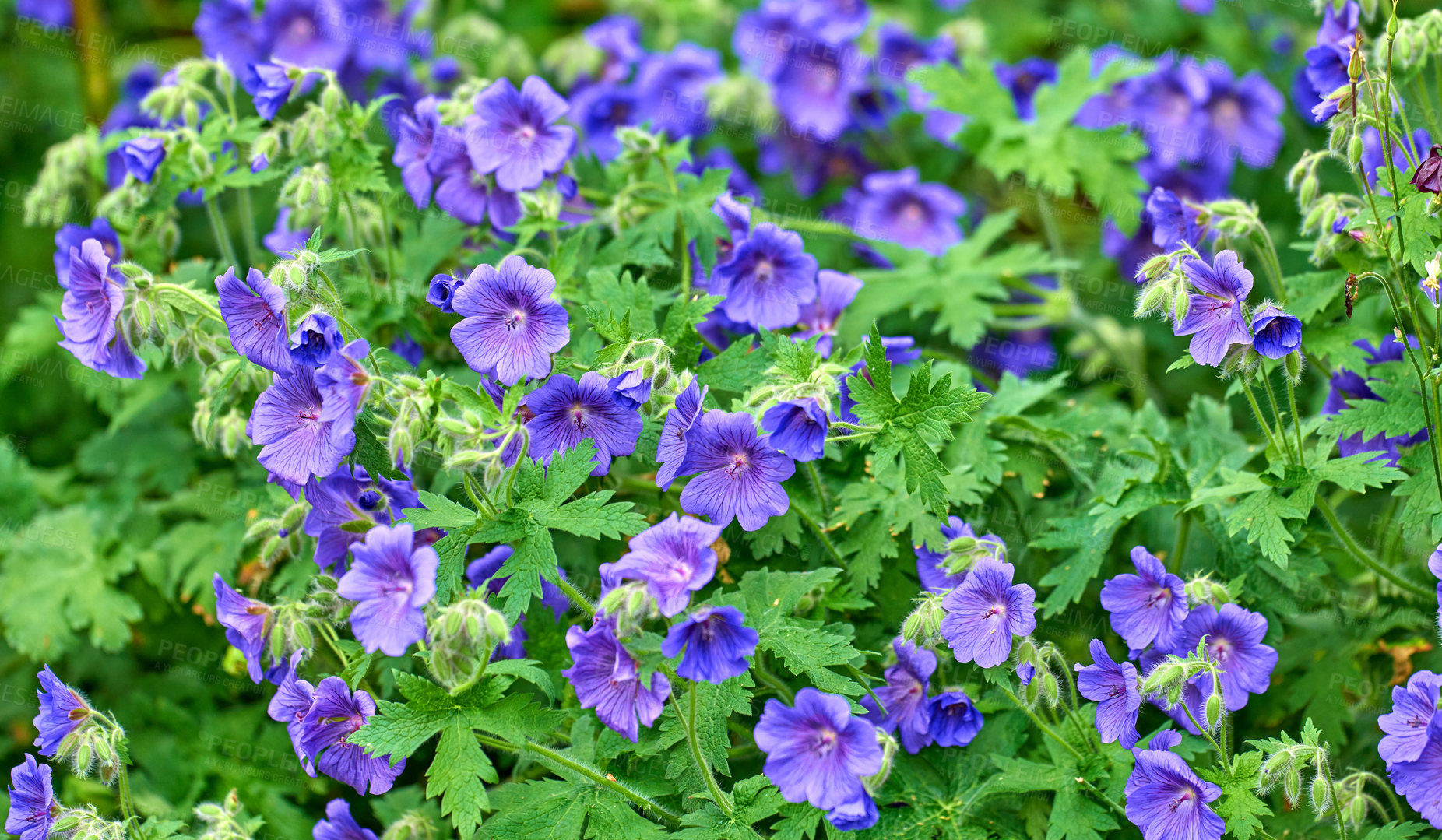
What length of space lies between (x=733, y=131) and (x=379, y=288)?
5.81 ft

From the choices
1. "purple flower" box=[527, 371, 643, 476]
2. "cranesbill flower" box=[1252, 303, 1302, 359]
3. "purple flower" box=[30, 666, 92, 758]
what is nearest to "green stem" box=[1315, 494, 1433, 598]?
"cranesbill flower" box=[1252, 303, 1302, 359]

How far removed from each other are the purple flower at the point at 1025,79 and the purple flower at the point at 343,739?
258cm

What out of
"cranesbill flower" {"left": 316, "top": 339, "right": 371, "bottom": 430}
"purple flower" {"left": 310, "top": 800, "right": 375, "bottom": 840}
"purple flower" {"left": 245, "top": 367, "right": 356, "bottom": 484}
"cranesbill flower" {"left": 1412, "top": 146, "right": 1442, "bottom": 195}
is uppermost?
"cranesbill flower" {"left": 1412, "top": 146, "right": 1442, "bottom": 195}

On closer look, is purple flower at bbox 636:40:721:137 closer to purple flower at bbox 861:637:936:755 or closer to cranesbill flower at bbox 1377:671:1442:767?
purple flower at bbox 861:637:936:755

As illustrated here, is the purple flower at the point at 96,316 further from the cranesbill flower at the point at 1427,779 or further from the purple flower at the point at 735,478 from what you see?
the cranesbill flower at the point at 1427,779

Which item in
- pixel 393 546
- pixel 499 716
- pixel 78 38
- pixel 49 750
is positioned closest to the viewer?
pixel 393 546

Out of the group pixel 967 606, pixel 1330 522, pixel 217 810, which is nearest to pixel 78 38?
pixel 217 810

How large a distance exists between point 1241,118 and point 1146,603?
2067mm

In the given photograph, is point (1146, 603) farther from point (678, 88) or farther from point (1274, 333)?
point (678, 88)

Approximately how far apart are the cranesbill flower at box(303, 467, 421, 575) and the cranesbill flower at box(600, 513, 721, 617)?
0.49 metres

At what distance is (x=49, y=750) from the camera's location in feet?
6.32

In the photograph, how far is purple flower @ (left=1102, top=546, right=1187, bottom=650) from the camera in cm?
192

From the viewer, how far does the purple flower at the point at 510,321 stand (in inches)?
70.6

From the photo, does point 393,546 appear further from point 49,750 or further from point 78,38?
point 78,38
